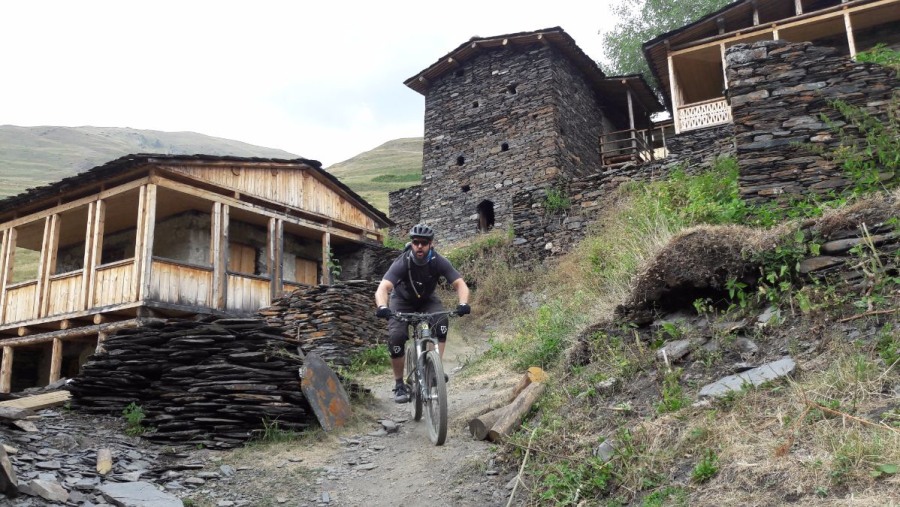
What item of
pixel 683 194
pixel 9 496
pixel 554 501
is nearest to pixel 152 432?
pixel 9 496

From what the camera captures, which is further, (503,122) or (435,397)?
(503,122)

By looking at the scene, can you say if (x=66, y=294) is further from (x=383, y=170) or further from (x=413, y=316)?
(x=383, y=170)

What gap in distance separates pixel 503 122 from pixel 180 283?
11.2 metres

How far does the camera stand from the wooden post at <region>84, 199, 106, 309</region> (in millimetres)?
12977

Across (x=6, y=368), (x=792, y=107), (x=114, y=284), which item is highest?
(x=792, y=107)

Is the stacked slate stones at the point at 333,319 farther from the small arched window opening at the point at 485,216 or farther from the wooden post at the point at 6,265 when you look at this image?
the small arched window opening at the point at 485,216

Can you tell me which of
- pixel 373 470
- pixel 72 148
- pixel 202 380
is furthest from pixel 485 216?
pixel 72 148

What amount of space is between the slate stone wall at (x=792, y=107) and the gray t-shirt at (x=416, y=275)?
3.28m

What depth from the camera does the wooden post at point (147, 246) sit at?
40.0ft

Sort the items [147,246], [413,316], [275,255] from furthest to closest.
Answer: [275,255]
[147,246]
[413,316]

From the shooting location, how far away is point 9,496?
4.17 m

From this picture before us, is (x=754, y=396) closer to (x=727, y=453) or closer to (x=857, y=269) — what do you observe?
(x=727, y=453)

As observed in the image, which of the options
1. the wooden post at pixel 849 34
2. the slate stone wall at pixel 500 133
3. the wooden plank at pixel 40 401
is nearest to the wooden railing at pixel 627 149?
the slate stone wall at pixel 500 133

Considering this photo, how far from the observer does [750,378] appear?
Result: 14.5 ft
